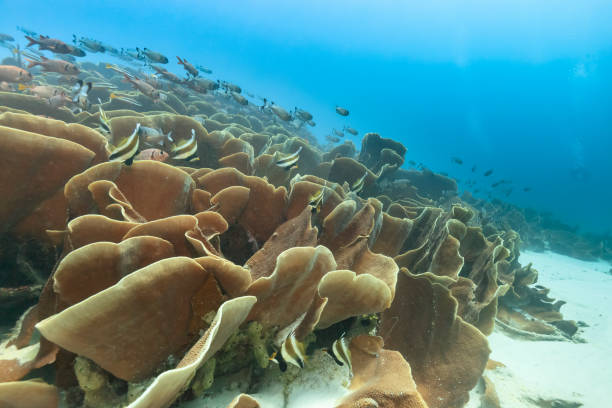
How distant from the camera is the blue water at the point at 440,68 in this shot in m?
83.8

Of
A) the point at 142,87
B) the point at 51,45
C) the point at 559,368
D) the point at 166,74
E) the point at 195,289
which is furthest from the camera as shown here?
the point at 166,74

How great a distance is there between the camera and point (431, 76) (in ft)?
385

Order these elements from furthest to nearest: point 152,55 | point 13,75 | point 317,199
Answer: point 152,55 → point 13,75 → point 317,199

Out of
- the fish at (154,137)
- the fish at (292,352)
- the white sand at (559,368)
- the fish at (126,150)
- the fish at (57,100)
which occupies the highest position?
the fish at (126,150)

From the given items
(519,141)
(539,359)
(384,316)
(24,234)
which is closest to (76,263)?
(24,234)

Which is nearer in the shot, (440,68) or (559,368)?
(559,368)

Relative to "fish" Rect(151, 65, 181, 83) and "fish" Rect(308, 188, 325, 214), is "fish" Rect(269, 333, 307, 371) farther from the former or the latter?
"fish" Rect(151, 65, 181, 83)

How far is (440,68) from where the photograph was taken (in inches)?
4552

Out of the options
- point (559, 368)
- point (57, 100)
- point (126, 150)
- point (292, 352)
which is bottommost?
point (559, 368)

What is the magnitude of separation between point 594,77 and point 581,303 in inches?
4891

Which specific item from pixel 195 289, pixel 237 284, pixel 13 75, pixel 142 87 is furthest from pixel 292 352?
pixel 13 75

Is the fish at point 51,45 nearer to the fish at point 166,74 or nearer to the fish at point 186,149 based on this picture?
the fish at point 166,74

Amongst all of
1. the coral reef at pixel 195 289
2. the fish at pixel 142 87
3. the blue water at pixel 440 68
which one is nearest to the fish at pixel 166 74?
the fish at pixel 142 87

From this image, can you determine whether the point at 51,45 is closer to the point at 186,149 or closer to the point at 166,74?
the point at 166,74
